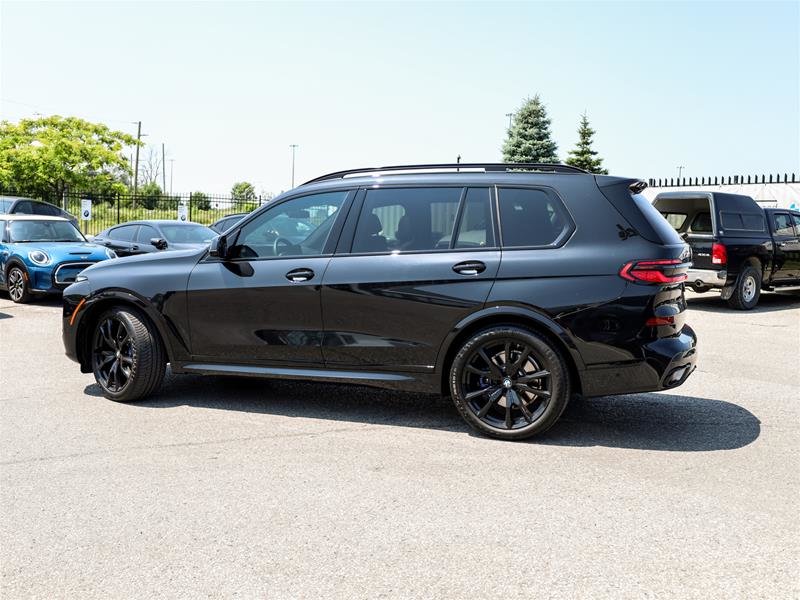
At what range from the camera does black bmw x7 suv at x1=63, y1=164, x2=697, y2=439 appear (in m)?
4.90

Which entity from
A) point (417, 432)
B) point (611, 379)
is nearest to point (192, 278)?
point (417, 432)

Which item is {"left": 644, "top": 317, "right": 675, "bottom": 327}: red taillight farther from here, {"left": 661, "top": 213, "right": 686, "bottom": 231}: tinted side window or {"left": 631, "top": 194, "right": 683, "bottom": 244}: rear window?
{"left": 661, "top": 213, "right": 686, "bottom": 231}: tinted side window

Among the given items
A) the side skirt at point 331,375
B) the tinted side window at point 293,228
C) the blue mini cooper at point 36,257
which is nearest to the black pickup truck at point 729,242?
the tinted side window at point 293,228

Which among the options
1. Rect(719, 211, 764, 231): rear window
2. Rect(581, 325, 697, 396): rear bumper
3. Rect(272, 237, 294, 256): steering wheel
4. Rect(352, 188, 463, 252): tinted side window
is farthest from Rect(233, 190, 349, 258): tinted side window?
Rect(719, 211, 764, 231): rear window

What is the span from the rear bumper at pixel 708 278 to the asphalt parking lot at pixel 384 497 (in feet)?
21.8

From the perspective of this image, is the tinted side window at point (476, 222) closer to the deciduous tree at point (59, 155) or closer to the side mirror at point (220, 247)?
the side mirror at point (220, 247)

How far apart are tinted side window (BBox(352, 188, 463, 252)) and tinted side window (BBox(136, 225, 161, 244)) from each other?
1071 cm

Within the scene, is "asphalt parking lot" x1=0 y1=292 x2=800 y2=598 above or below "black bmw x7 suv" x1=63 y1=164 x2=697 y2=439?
below

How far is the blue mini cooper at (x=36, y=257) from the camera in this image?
42.2 ft

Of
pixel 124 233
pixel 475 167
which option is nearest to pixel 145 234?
pixel 124 233

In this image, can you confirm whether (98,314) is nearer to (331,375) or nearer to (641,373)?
(331,375)

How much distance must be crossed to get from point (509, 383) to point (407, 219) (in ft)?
4.36

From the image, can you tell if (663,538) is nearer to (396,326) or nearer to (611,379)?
(611,379)

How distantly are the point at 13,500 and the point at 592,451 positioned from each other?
3.32 meters
